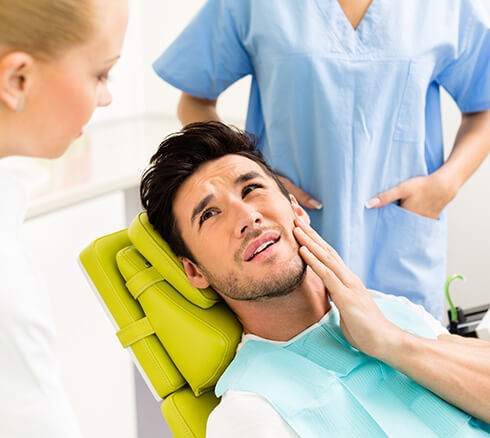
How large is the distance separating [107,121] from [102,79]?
2335mm

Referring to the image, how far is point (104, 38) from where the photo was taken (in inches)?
Result: 26.3

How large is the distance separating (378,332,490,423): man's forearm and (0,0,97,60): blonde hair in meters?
0.79

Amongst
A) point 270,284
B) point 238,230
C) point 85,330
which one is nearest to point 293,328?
point 270,284

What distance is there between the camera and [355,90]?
1374mm

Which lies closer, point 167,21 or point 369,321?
point 369,321

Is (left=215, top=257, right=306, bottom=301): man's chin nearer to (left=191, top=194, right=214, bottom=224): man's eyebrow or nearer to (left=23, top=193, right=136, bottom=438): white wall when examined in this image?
(left=191, top=194, right=214, bottom=224): man's eyebrow

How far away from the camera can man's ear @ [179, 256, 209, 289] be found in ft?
4.17

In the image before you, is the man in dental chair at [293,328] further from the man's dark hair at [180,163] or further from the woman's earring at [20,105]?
the woman's earring at [20,105]

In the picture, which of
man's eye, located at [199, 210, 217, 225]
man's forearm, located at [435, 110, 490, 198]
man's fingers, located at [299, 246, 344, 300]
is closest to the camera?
man's fingers, located at [299, 246, 344, 300]

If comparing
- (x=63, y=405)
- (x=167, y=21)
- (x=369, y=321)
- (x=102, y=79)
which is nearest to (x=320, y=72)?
(x=369, y=321)

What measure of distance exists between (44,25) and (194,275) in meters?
0.76

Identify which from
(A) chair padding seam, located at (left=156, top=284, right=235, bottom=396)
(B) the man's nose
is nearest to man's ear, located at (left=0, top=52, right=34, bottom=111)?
(B) the man's nose

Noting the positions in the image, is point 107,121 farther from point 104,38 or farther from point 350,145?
point 104,38

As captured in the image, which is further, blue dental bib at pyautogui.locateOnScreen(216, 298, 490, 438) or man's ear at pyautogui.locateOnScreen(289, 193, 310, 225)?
man's ear at pyautogui.locateOnScreen(289, 193, 310, 225)
